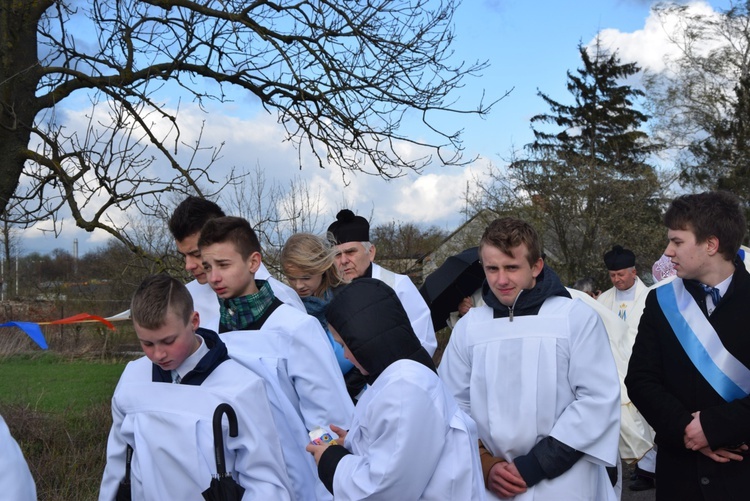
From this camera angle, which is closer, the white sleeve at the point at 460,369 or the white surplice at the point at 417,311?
the white sleeve at the point at 460,369

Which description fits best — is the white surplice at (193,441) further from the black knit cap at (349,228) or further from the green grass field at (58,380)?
the green grass field at (58,380)

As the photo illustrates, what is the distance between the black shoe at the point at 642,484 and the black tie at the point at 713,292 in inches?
210

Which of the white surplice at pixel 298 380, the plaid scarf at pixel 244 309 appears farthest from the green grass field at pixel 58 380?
the white surplice at pixel 298 380

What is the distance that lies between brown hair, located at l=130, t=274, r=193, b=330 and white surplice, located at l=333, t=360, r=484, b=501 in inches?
34.9

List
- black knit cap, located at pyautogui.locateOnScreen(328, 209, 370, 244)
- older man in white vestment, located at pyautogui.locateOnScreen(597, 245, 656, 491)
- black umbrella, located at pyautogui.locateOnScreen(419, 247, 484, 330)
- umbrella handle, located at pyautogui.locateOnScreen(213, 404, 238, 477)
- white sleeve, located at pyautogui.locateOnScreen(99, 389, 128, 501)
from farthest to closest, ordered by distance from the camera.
Result: older man in white vestment, located at pyautogui.locateOnScreen(597, 245, 656, 491)
black knit cap, located at pyautogui.locateOnScreen(328, 209, 370, 244)
black umbrella, located at pyautogui.locateOnScreen(419, 247, 484, 330)
white sleeve, located at pyautogui.locateOnScreen(99, 389, 128, 501)
umbrella handle, located at pyautogui.locateOnScreen(213, 404, 238, 477)

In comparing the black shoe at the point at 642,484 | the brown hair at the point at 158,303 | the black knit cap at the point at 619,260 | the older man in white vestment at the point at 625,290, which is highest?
the brown hair at the point at 158,303

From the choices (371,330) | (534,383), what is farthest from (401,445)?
(534,383)

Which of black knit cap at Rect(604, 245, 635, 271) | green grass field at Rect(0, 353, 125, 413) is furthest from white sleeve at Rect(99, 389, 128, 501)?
black knit cap at Rect(604, 245, 635, 271)

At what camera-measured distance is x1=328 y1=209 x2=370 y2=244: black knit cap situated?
5875 millimetres

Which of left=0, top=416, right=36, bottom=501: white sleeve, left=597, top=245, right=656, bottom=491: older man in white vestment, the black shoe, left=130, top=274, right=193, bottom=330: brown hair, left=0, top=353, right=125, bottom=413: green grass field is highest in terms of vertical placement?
left=130, top=274, right=193, bottom=330: brown hair

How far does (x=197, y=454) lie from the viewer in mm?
3076

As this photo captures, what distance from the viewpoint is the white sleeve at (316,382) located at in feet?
11.9

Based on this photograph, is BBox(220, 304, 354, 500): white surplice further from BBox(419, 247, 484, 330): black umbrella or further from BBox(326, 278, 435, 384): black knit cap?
BBox(419, 247, 484, 330): black umbrella

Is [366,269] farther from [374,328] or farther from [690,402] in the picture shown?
[374,328]
